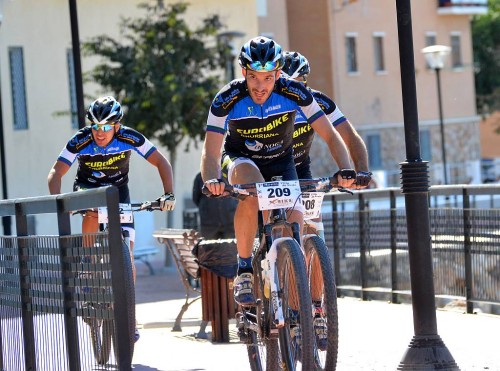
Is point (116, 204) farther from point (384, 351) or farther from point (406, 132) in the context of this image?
point (384, 351)

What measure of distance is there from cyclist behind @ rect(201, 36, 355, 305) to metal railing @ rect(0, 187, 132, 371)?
42.5 inches

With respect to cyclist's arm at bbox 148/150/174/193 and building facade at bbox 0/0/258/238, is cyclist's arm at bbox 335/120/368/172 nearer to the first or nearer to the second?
cyclist's arm at bbox 148/150/174/193

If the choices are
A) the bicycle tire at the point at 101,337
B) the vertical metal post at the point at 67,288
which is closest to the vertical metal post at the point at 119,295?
the bicycle tire at the point at 101,337

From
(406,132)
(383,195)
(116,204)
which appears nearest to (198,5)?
(383,195)

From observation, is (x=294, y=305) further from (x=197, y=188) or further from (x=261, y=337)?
(x=197, y=188)

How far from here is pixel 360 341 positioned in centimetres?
1172

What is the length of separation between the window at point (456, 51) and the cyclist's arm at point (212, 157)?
5385cm

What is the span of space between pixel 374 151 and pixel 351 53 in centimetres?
412

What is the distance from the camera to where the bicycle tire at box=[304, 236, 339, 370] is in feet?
26.3

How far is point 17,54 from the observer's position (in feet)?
100

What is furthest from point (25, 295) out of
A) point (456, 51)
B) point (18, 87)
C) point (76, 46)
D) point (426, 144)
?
point (456, 51)

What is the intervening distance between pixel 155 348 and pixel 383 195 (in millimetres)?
4696

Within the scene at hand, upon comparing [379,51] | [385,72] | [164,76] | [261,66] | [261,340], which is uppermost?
[379,51]

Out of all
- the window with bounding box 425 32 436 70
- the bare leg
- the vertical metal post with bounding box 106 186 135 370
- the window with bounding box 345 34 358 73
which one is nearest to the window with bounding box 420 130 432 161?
the window with bounding box 425 32 436 70
